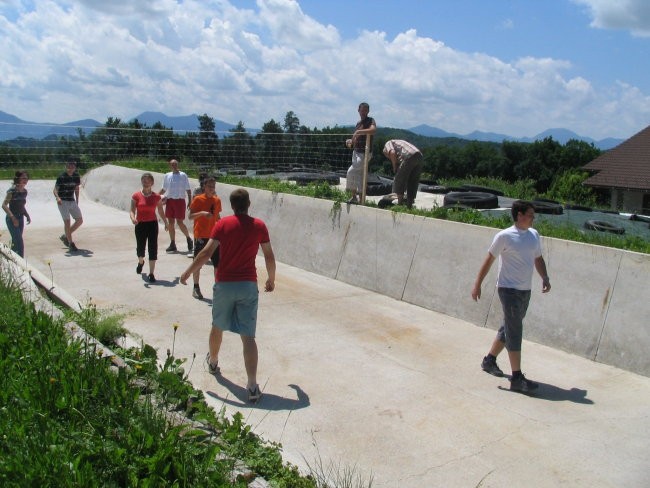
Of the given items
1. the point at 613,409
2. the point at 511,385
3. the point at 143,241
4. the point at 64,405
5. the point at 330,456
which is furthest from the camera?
the point at 143,241

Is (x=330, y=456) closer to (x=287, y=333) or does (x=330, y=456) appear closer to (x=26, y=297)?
(x=287, y=333)

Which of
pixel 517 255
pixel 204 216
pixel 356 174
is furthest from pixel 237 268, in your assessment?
pixel 356 174

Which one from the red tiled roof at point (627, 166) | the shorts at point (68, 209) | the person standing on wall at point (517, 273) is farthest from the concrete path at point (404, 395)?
the red tiled roof at point (627, 166)

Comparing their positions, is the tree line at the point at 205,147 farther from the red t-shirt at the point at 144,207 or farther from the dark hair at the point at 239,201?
the dark hair at the point at 239,201

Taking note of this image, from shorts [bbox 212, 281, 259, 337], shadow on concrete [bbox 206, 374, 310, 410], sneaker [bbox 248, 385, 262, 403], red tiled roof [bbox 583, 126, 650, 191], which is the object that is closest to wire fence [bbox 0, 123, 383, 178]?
shorts [bbox 212, 281, 259, 337]

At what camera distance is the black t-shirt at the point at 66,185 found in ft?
40.6

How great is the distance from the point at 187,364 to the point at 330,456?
2.34 meters

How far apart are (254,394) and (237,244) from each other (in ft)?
4.41

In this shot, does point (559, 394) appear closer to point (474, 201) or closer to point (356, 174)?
point (356, 174)

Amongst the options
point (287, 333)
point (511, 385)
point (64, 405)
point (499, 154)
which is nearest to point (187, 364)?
point (287, 333)

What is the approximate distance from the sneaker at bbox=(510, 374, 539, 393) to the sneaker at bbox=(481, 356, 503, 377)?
339 millimetres

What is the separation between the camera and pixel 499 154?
1789 inches

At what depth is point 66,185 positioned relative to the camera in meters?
12.4

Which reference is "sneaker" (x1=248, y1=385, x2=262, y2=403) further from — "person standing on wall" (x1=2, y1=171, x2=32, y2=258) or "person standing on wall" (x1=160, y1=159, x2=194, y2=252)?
"person standing on wall" (x1=160, y1=159, x2=194, y2=252)
